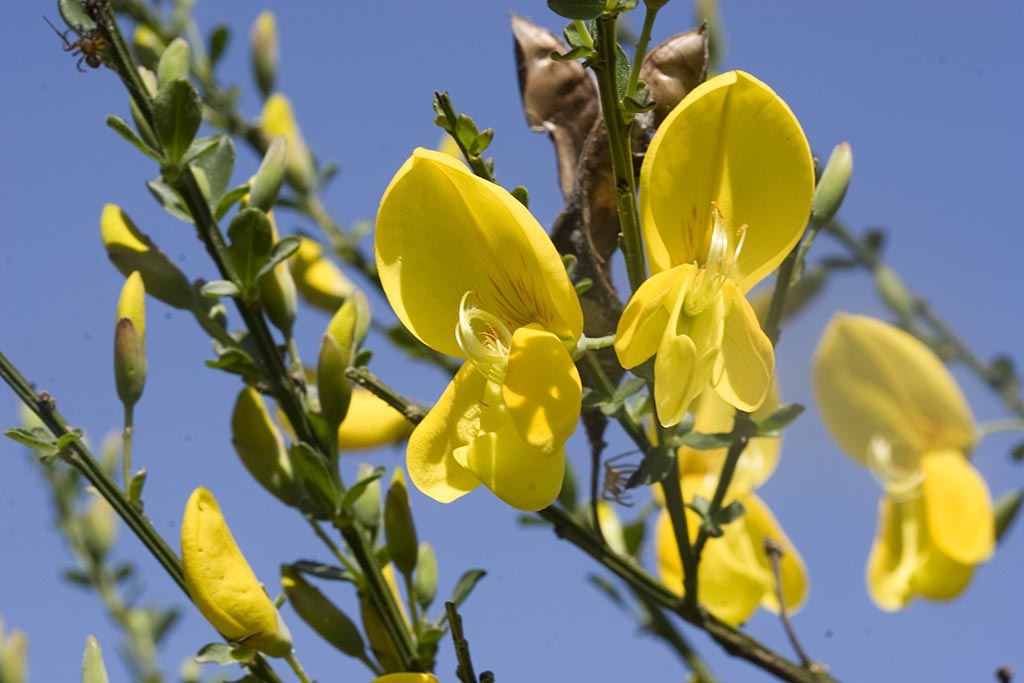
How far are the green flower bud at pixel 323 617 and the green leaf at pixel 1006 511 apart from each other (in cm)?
104

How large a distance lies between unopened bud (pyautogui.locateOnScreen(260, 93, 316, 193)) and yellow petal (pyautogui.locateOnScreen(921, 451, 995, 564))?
973 millimetres

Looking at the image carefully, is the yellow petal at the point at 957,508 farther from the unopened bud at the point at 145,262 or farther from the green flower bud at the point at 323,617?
the unopened bud at the point at 145,262

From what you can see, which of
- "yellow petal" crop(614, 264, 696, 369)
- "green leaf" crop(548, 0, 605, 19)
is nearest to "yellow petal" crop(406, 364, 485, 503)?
"yellow petal" crop(614, 264, 696, 369)

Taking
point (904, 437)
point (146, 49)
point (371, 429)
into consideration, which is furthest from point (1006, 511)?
point (146, 49)

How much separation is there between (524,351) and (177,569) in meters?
0.30

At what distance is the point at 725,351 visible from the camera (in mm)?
703

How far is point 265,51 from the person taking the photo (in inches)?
67.9

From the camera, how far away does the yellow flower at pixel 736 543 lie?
1.16 meters

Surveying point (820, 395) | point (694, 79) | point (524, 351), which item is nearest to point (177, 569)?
point (524, 351)

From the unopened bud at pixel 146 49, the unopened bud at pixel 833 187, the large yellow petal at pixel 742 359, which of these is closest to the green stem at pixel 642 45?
the large yellow petal at pixel 742 359

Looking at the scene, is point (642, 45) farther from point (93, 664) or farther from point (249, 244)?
point (93, 664)

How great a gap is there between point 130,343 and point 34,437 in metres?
0.10

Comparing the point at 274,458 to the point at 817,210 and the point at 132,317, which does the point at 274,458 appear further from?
the point at 817,210

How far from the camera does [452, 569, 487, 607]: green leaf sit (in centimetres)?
91
